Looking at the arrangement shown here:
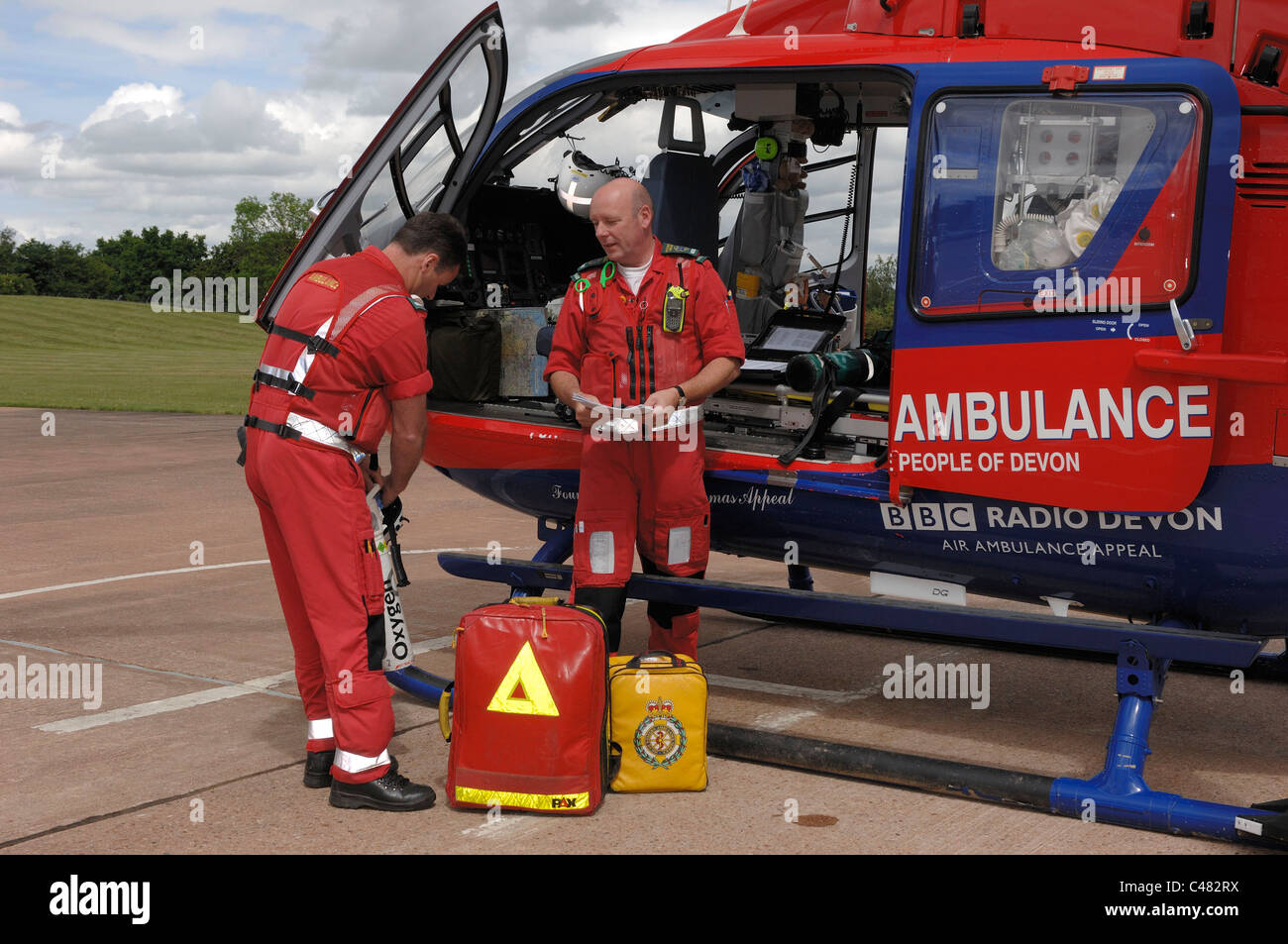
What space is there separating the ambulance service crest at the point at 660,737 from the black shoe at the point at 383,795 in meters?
0.73

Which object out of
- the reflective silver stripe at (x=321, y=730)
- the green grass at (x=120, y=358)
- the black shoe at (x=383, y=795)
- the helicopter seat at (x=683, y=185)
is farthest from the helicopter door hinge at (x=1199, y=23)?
the green grass at (x=120, y=358)

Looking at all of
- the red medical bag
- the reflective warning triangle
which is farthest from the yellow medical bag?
the reflective warning triangle

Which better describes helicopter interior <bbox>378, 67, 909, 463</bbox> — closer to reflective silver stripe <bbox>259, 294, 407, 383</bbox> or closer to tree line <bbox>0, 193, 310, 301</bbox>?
reflective silver stripe <bbox>259, 294, 407, 383</bbox>

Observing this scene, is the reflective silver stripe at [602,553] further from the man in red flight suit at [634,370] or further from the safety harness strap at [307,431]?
the safety harness strap at [307,431]

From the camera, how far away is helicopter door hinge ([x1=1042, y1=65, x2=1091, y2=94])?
4.29 metres

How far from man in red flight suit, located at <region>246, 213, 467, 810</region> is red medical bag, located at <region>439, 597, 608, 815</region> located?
0.78ft

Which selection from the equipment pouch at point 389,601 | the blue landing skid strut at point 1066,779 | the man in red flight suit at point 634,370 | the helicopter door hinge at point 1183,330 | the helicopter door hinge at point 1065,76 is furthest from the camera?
the man in red flight suit at point 634,370

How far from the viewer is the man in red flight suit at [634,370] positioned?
4832 millimetres

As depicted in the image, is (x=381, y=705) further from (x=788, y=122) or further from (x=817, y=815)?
(x=788, y=122)

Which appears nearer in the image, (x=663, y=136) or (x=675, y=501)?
(x=675, y=501)

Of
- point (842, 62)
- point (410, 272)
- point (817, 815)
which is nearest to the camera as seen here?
point (817, 815)

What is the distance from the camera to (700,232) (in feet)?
20.0
